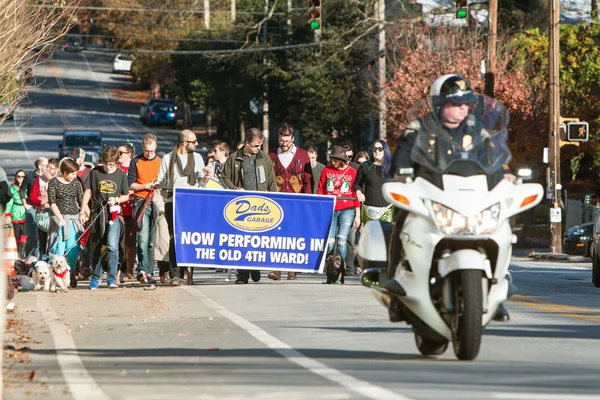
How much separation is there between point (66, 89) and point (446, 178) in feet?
331

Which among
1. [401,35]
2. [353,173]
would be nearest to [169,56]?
[401,35]

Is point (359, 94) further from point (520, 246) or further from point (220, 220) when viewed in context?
point (220, 220)

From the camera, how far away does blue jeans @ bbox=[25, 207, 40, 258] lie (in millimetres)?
23500

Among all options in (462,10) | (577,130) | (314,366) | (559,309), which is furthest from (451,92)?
(577,130)

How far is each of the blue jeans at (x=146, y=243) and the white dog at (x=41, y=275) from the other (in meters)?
1.50

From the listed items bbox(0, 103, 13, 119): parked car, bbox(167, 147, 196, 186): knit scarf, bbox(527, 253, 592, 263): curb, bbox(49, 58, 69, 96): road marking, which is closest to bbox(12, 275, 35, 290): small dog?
bbox(167, 147, 196, 186): knit scarf

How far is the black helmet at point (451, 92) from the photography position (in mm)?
10172

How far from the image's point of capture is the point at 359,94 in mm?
57094

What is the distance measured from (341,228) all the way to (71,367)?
33.1ft

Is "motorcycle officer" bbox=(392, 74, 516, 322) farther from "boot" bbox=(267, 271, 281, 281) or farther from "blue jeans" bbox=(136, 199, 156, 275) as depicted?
"boot" bbox=(267, 271, 281, 281)

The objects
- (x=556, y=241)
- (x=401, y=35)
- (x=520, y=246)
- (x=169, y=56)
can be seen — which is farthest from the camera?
(x=169, y=56)

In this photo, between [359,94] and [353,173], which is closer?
[353,173]

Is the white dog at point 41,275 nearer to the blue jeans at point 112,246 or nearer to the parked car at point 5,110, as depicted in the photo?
the blue jeans at point 112,246

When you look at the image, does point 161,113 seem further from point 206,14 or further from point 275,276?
point 275,276
